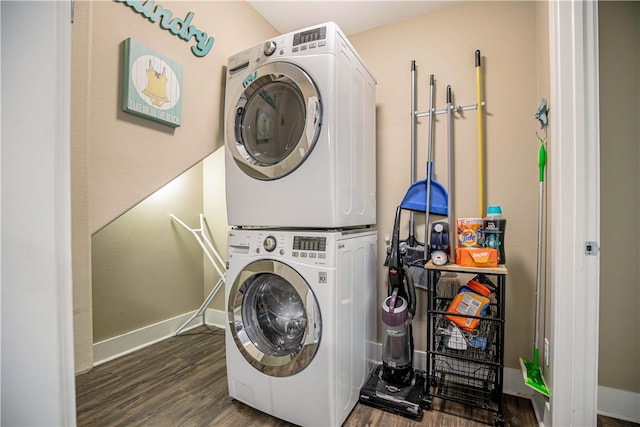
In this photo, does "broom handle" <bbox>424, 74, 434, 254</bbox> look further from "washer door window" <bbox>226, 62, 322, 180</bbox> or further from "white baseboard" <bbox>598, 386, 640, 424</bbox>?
"white baseboard" <bbox>598, 386, 640, 424</bbox>

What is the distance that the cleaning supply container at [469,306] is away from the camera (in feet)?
4.79

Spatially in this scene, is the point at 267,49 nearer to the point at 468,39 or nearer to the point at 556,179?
the point at 468,39

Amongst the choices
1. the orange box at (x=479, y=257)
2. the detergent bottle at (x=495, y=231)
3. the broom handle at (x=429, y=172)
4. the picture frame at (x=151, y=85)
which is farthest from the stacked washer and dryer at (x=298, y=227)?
the detergent bottle at (x=495, y=231)

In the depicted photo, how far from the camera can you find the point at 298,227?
4.58 feet

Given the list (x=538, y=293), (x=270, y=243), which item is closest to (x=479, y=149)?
(x=538, y=293)

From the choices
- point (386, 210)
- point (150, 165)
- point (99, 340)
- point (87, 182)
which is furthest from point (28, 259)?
point (99, 340)

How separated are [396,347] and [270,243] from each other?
3.11 feet

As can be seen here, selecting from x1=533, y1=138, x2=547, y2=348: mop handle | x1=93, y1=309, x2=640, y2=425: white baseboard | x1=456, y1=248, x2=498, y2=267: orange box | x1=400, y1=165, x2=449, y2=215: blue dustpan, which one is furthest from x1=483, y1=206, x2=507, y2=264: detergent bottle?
x1=93, y1=309, x2=640, y2=425: white baseboard

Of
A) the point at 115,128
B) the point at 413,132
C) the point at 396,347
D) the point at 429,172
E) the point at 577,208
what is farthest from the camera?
the point at 413,132

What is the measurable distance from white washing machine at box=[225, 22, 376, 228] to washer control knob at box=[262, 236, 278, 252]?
7cm

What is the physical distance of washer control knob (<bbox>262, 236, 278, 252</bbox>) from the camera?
1365 millimetres

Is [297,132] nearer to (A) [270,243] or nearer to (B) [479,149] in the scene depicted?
(A) [270,243]

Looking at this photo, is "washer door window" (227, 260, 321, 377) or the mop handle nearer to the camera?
"washer door window" (227, 260, 321, 377)

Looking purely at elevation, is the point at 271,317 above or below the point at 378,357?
above
